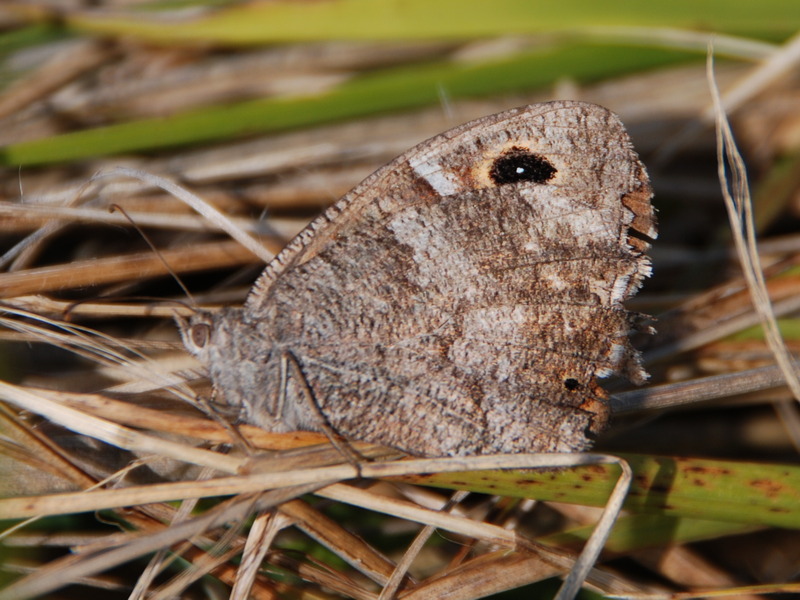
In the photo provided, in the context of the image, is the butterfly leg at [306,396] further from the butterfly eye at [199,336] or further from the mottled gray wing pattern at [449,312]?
the butterfly eye at [199,336]

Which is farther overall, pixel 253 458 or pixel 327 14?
pixel 327 14

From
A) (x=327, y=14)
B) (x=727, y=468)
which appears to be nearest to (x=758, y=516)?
(x=727, y=468)

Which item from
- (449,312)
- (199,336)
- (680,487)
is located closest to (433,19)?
(449,312)

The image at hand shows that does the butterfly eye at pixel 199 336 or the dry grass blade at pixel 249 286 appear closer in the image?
the dry grass blade at pixel 249 286

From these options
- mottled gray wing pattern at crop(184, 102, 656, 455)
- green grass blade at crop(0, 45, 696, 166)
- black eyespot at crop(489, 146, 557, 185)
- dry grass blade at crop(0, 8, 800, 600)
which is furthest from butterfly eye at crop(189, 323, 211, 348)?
green grass blade at crop(0, 45, 696, 166)

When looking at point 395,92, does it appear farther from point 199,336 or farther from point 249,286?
point 199,336

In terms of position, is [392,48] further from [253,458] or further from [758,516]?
[758,516]

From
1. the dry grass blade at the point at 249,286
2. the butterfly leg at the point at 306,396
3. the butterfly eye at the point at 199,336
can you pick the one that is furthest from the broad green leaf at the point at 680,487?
the butterfly eye at the point at 199,336
